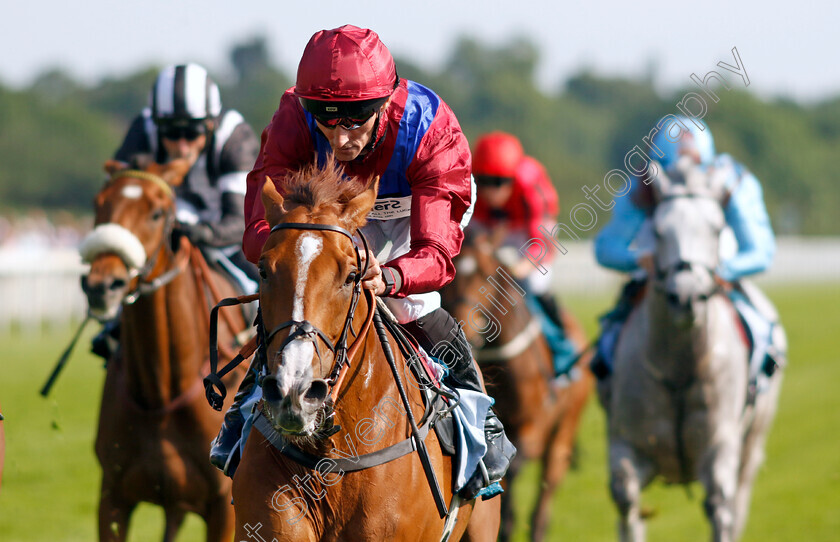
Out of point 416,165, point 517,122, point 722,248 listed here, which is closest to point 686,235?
point 722,248

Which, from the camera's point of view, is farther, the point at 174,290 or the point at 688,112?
the point at 688,112

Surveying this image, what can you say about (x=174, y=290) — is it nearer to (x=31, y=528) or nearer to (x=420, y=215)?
(x=420, y=215)

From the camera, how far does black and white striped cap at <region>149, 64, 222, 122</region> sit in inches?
216

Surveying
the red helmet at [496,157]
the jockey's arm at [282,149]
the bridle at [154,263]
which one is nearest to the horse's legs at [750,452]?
the red helmet at [496,157]

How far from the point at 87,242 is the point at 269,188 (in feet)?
7.05

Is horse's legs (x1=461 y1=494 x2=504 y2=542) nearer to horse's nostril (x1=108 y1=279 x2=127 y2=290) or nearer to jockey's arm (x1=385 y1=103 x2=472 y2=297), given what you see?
jockey's arm (x1=385 y1=103 x2=472 y2=297)

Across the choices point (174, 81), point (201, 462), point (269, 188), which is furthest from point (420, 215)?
point (174, 81)

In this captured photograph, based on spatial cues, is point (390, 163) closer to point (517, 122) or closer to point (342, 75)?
point (342, 75)

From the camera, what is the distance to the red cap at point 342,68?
9.97ft

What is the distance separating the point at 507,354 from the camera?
696cm

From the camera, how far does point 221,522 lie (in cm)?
455

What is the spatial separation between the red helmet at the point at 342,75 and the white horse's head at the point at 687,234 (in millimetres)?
2723

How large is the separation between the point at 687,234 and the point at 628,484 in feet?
4.56

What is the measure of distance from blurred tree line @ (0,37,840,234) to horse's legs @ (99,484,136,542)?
41741 mm
